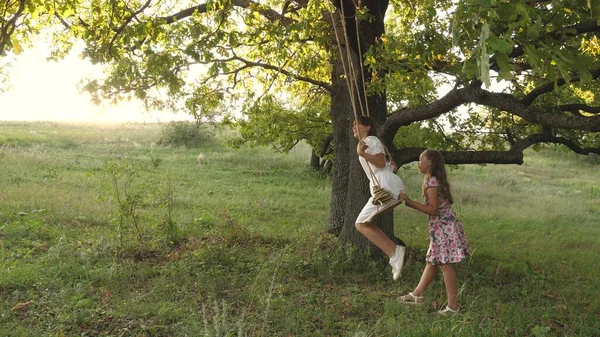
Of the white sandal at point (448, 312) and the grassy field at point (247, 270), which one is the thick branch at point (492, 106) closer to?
the grassy field at point (247, 270)

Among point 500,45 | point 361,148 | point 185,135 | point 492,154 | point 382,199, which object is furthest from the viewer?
point 185,135

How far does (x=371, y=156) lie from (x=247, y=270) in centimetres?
299

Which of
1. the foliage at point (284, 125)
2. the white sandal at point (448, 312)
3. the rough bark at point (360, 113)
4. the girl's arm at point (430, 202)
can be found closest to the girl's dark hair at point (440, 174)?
the girl's arm at point (430, 202)

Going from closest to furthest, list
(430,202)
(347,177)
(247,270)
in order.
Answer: (430,202), (247,270), (347,177)

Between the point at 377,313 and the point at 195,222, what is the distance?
597cm

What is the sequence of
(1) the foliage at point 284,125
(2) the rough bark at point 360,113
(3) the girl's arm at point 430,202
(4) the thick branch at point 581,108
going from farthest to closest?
1. (1) the foliage at point 284,125
2. (2) the rough bark at point 360,113
3. (4) the thick branch at point 581,108
4. (3) the girl's arm at point 430,202

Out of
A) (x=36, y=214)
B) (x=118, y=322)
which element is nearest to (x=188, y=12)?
(x=36, y=214)

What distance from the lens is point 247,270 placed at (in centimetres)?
845

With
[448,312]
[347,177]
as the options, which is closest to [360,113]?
[347,177]

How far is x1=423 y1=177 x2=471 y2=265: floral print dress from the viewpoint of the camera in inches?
255

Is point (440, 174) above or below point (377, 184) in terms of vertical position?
above

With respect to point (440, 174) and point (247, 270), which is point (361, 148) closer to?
point (440, 174)

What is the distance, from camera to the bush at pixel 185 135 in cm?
3488

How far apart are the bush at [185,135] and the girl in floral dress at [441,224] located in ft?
96.1
